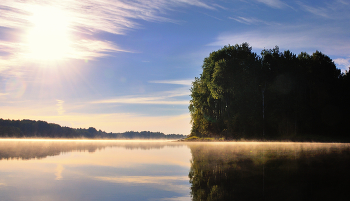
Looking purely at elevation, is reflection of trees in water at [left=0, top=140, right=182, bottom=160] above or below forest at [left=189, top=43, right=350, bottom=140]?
below

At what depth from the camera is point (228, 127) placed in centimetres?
5772

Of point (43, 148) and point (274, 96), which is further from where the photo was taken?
point (274, 96)

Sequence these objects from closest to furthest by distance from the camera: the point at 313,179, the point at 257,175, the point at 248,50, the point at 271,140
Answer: the point at 313,179 < the point at 257,175 < the point at 271,140 < the point at 248,50

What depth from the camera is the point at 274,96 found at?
60438 millimetres

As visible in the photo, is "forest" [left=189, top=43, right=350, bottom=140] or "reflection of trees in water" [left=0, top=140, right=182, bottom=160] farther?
"forest" [left=189, top=43, right=350, bottom=140]

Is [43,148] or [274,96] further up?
[274,96]

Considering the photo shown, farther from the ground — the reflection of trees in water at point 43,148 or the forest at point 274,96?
the forest at point 274,96

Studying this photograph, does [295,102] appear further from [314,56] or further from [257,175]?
[257,175]

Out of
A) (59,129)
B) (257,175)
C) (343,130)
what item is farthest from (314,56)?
(59,129)

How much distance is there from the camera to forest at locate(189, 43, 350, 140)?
5797 cm

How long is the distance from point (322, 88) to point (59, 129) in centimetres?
15653

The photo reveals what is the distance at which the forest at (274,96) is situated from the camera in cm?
5797

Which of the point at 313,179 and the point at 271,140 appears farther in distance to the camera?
the point at 271,140

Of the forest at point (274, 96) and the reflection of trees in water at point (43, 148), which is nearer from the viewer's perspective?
the reflection of trees in water at point (43, 148)
